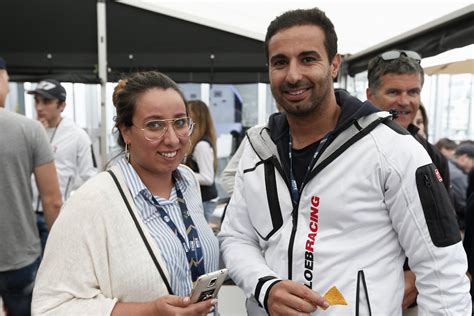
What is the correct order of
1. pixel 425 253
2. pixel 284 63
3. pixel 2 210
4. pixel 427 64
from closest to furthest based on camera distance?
pixel 425 253 < pixel 284 63 < pixel 2 210 < pixel 427 64

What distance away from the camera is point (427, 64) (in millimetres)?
2990

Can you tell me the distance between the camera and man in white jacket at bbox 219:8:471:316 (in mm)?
1073

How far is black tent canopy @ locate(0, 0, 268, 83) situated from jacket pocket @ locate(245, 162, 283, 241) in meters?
3.46

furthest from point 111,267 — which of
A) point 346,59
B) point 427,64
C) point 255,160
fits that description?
point 346,59

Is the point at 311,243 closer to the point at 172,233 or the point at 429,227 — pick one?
the point at 429,227

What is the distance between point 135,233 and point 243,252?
37cm

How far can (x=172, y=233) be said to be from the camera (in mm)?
1252

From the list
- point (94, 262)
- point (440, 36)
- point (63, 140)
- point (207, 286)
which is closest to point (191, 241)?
point (207, 286)

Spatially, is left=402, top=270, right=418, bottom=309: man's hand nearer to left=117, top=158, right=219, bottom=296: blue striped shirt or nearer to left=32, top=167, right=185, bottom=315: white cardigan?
left=117, top=158, right=219, bottom=296: blue striped shirt

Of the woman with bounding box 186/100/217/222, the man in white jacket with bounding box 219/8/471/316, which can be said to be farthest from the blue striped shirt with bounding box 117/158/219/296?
the woman with bounding box 186/100/217/222

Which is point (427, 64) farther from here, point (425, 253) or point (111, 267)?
point (111, 267)

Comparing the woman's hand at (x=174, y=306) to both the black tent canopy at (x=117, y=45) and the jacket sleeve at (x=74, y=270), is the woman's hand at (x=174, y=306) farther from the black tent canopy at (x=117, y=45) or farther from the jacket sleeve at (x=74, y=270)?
the black tent canopy at (x=117, y=45)

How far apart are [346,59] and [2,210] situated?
3268 mm

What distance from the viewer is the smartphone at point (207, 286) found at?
1.10 m
